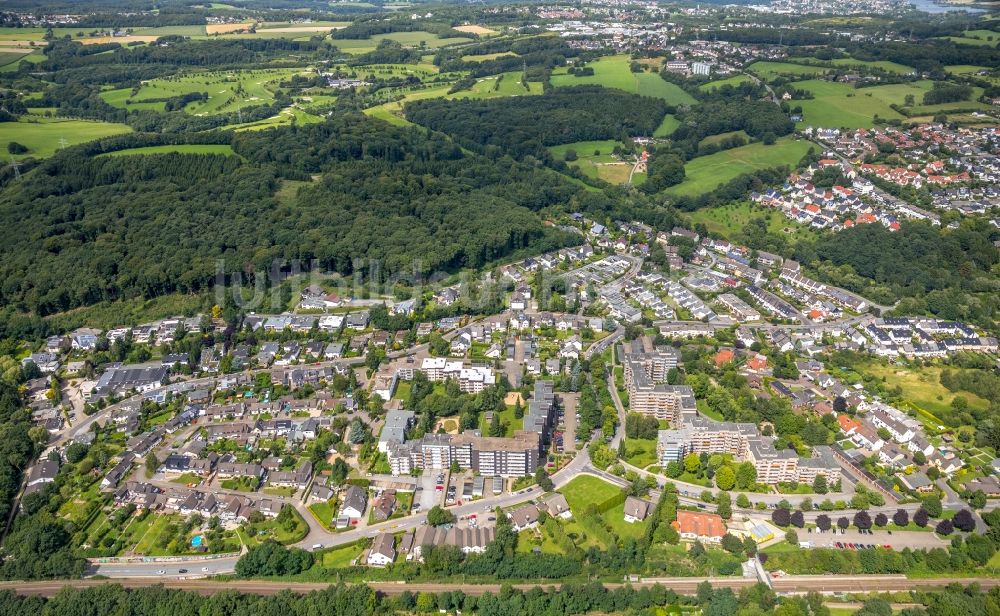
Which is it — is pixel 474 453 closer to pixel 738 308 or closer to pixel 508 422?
pixel 508 422

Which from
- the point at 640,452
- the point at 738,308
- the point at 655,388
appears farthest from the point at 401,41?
the point at 640,452

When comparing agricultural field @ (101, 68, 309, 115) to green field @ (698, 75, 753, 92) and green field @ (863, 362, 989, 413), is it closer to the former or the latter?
green field @ (698, 75, 753, 92)

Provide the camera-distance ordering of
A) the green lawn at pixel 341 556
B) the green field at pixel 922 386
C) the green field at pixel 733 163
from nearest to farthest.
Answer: the green lawn at pixel 341 556
the green field at pixel 922 386
the green field at pixel 733 163

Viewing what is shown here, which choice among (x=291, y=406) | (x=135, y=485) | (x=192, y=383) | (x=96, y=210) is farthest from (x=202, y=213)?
(x=135, y=485)

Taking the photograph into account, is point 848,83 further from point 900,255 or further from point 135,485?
point 135,485

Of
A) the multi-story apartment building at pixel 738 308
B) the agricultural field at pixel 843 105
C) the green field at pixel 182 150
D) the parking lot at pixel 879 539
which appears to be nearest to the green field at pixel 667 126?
the agricultural field at pixel 843 105

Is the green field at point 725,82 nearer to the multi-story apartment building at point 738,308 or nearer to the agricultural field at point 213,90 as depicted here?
the multi-story apartment building at point 738,308

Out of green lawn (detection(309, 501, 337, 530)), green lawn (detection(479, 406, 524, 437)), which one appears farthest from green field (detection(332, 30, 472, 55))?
green lawn (detection(309, 501, 337, 530))
